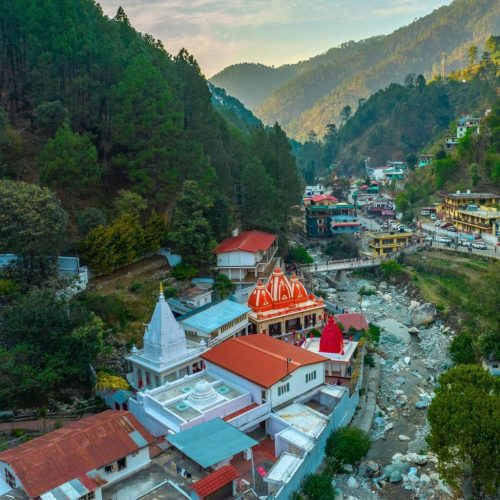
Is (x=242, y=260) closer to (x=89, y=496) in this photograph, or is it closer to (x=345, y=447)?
(x=345, y=447)

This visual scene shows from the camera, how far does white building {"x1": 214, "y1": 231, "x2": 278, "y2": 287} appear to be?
1292 inches

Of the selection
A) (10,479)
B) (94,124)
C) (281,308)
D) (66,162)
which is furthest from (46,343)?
(94,124)

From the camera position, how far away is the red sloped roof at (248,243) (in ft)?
107

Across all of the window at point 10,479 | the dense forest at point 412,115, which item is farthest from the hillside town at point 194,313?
the dense forest at point 412,115

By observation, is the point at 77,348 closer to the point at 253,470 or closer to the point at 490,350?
the point at 253,470

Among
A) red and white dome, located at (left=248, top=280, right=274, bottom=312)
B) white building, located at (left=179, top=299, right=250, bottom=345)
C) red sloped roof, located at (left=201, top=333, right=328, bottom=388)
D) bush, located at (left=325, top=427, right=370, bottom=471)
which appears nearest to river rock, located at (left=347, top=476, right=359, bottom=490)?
bush, located at (left=325, top=427, right=370, bottom=471)

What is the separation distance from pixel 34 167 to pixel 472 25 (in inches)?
7684

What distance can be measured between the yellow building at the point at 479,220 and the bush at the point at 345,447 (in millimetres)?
33216

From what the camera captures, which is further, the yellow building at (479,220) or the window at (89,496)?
the yellow building at (479,220)

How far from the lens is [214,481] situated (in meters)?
15.4

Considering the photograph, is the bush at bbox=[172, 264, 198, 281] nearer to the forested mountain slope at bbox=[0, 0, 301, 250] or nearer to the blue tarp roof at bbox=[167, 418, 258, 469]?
the forested mountain slope at bbox=[0, 0, 301, 250]

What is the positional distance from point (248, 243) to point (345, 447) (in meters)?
16.8

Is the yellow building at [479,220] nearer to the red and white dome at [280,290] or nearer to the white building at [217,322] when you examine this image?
the red and white dome at [280,290]

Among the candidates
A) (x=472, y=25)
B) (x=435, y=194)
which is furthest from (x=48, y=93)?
(x=472, y=25)
